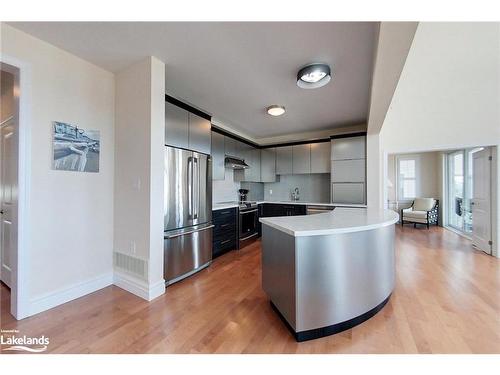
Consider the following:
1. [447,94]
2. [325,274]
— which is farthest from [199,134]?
[447,94]

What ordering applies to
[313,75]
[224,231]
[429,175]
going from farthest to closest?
[429,175] < [224,231] < [313,75]

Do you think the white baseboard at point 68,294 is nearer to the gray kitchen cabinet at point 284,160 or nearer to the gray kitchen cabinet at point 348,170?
the gray kitchen cabinet at point 284,160

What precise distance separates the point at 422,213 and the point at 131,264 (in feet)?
23.5

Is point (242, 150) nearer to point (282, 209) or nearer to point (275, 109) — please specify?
point (275, 109)

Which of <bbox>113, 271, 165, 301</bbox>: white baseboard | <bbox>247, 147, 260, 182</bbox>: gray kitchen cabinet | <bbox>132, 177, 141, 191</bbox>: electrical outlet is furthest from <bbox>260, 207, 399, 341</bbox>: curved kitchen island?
<bbox>247, 147, 260, 182</bbox>: gray kitchen cabinet

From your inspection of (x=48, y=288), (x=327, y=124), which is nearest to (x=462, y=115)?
(x=327, y=124)

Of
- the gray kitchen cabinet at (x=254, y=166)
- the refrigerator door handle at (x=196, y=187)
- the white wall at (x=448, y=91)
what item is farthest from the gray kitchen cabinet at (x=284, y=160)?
the refrigerator door handle at (x=196, y=187)

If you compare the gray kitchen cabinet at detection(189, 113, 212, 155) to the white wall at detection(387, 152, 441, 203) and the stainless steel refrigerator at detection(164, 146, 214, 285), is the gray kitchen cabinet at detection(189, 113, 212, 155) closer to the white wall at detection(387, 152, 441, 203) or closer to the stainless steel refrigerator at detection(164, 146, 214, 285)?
the stainless steel refrigerator at detection(164, 146, 214, 285)

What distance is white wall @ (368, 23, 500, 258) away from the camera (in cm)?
315

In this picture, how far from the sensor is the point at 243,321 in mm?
1833
